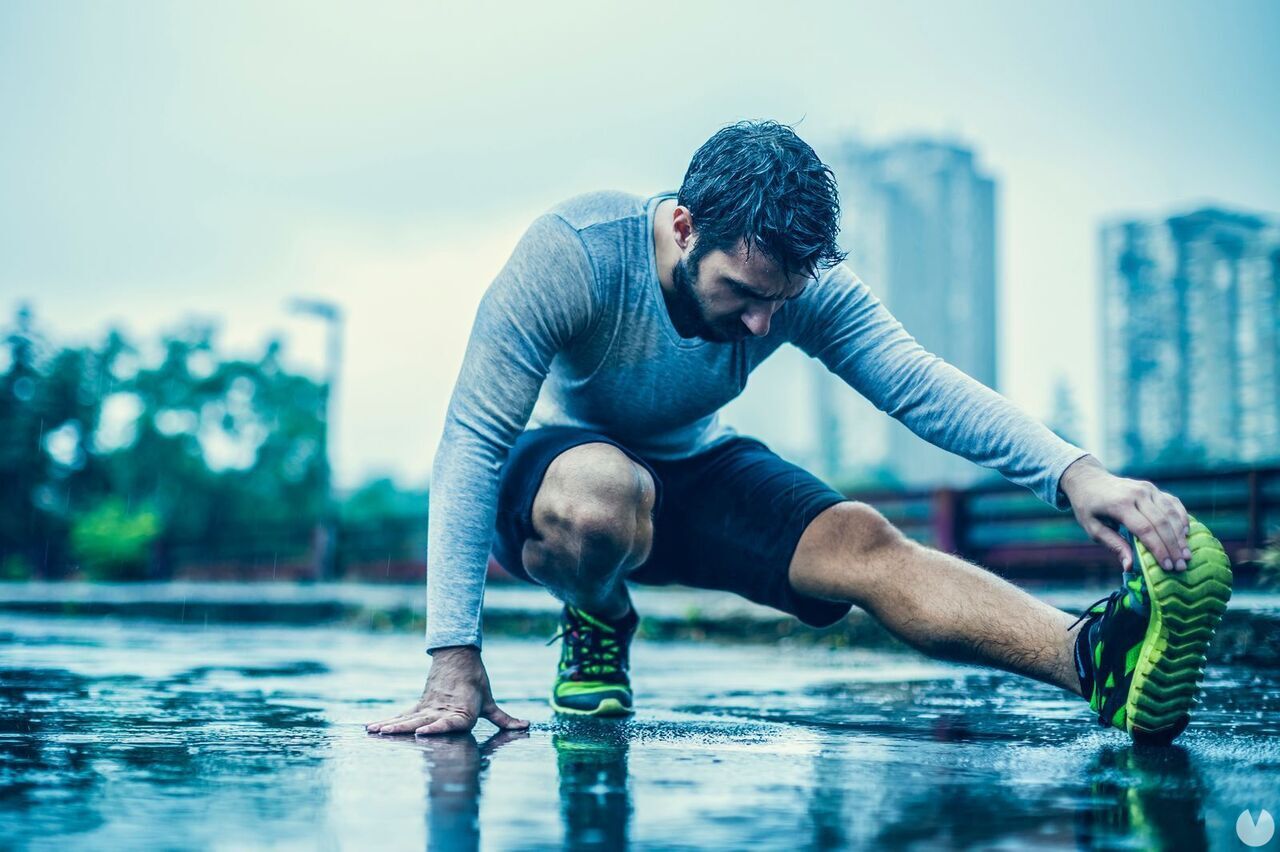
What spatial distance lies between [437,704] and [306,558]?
23375 millimetres

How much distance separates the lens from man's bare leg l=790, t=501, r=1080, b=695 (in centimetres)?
270

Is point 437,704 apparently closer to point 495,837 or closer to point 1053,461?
point 495,837

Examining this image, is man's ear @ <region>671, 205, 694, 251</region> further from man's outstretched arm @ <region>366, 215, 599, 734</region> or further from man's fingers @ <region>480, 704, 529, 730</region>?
man's fingers @ <region>480, 704, 529, 730</region>

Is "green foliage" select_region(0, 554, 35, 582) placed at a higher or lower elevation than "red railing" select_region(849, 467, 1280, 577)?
lower

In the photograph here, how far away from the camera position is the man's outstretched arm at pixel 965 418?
2383mm

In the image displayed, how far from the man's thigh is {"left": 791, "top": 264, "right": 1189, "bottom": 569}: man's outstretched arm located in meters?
0.28

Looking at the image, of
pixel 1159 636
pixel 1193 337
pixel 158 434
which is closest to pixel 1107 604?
pixel 1159 636

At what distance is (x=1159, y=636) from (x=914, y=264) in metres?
90.9

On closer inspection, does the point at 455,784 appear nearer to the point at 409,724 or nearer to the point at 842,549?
the point at 409,724

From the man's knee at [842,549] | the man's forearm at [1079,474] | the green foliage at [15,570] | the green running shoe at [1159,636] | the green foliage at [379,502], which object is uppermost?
the green foliage at [379,502]

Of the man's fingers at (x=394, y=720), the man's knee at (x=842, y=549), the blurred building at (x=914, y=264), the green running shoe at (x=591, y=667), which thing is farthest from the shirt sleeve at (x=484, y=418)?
the blurred building at (x=914, y=264)

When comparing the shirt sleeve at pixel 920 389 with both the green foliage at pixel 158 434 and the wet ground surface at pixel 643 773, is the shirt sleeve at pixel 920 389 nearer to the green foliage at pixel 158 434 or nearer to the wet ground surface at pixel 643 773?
the wet ground surface at pixel 643 773

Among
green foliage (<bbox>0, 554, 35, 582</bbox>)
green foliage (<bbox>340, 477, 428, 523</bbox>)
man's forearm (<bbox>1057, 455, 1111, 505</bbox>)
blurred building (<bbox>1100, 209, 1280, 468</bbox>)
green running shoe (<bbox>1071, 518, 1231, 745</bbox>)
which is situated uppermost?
blurred building (<bbox>1100, 209, 1280, 468</bbox>)

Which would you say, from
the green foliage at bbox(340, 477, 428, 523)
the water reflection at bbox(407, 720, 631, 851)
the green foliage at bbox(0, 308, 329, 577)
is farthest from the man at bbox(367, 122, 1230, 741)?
the green foliage at bbox(340, 477, 428, 523)
